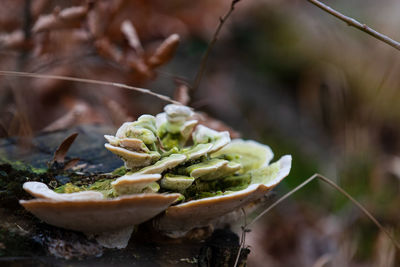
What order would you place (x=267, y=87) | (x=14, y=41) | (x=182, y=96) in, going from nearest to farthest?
(x=182, y=96)
(x=14, y=41)
(x=267, y=87)

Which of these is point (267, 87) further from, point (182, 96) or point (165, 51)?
point (182, 96)

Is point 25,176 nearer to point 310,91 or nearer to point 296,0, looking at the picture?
point 310,91

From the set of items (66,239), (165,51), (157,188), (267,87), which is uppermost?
(165,51)

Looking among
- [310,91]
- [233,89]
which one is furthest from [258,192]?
[310,91]

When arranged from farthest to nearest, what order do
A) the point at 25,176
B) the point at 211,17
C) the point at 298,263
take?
the point at 211,17
the point at 298,263
the point at 25,176

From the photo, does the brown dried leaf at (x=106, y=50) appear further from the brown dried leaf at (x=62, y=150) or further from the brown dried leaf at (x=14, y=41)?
the brown dried leaf at (x=62, y=150)

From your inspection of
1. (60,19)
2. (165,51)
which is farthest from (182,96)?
(60,19)
